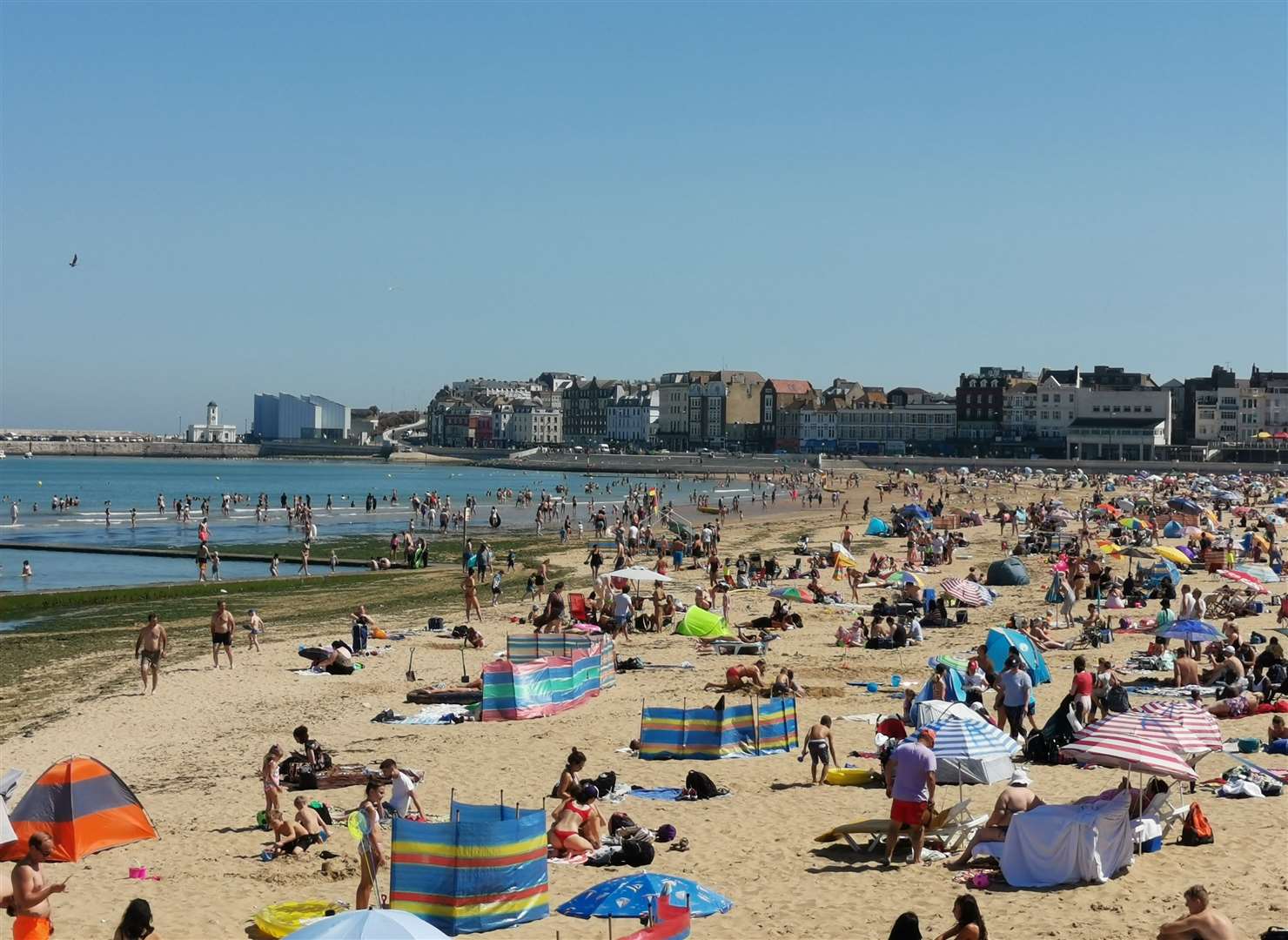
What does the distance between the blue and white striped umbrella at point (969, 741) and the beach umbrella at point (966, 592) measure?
35.8ft

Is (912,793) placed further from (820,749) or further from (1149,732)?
(820,749)

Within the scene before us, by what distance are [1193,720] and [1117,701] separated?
9.45 feet

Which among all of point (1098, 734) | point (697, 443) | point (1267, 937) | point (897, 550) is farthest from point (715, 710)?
point (697, 443)

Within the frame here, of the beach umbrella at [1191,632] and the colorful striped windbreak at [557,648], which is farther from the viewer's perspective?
the colorful striped windbreak at [557,648]

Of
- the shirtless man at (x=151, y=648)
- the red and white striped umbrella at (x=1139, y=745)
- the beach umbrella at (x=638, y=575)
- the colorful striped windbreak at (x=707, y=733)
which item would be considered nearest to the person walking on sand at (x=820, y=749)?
the colorful striped windbreak at (x=707, y=733)

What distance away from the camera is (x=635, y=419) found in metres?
155

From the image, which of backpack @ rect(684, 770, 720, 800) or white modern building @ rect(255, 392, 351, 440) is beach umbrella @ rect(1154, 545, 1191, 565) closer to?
backpack @ rect(684, 770, 720, 800)

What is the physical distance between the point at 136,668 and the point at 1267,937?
1578cm

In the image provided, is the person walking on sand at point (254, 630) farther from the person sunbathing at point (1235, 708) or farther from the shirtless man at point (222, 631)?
the person sunbathing at point (1235, 708)

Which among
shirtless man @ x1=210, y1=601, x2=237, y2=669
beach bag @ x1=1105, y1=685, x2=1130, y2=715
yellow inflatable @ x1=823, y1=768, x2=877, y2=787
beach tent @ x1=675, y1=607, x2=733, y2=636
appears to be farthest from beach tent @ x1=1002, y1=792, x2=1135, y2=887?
shirtless man @ x1=210, y1=601, x2=237, y2=669

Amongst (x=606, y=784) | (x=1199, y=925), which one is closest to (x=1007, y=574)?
(x=606, y=784)

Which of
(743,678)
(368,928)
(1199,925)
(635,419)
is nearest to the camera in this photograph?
(368,928)

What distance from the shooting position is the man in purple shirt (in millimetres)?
9430

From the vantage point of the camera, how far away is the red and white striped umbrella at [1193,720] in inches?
405
